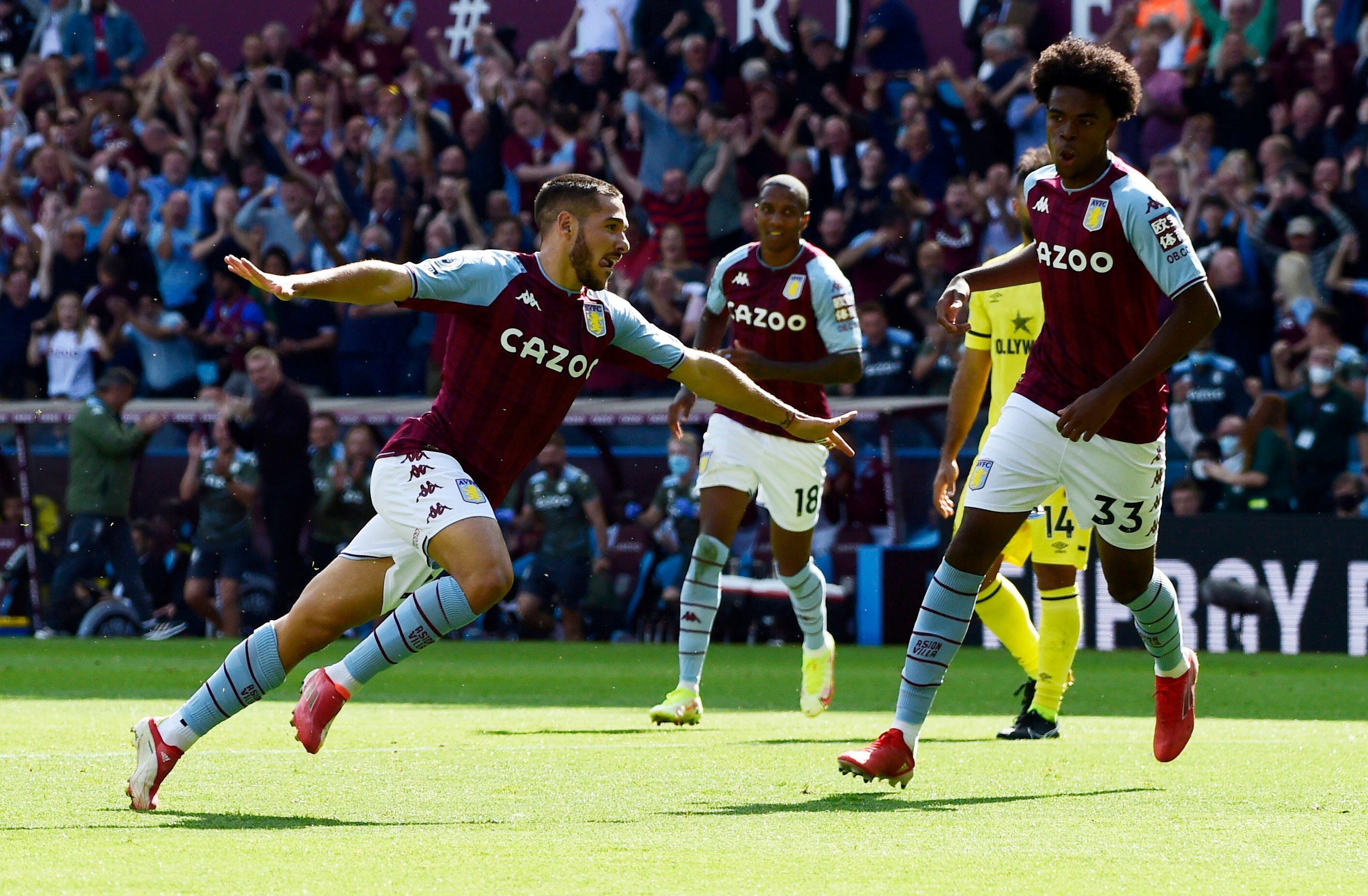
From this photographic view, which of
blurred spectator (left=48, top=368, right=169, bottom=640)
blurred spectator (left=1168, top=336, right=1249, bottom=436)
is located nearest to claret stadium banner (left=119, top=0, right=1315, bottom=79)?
blurred spectator (left=1168, top=336, right=1249, bottom=436)

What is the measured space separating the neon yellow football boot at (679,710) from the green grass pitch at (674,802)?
0.14 meters

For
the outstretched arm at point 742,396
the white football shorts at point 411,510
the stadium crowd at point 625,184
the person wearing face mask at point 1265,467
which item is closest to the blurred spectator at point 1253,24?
the stadium crowd at point 625,184

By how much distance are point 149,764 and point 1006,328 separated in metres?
4.54

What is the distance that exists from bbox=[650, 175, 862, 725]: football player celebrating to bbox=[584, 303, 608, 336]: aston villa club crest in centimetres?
297

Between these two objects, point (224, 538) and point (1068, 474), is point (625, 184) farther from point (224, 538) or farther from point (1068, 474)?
point (1068, 474)

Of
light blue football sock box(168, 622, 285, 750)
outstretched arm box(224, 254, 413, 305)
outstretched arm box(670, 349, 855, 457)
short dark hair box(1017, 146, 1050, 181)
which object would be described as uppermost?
short dark hair box(1017, 146, 1050, 181)

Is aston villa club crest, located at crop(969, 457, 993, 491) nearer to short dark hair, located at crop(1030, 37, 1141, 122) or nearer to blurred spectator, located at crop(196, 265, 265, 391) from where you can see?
short dark hair, located at crop(1030, 37, 1141, 122)

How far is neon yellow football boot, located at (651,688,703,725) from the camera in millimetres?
8797

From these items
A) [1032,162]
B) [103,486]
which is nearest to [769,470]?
[1032,162]

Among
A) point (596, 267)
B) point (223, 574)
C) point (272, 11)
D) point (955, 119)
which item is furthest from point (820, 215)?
point (596, 267)

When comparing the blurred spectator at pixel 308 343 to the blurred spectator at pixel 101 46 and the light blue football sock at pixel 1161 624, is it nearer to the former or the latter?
the blurred spectator at pixel 101 46

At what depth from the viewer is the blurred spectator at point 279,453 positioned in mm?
16375

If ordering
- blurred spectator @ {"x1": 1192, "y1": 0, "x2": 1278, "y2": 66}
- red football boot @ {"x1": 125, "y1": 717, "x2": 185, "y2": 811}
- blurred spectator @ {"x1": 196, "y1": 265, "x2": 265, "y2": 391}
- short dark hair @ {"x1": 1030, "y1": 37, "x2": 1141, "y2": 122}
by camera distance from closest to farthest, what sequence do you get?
1. red football boot @ {"x1": 125, "y1": 717, "x2": 185, "y2": 811}
2. short dark hair @ {"x1": 1030, "y1": 37, "x2": 1141, "y2": 122}
3. blurred spectator @ {"x1": 1192, "y1": 0, "x2": 1278, "y2": 66}
4. blurred spectator @ {"x1": 196, "y1": 265, "x2": 265, "y2": 391}

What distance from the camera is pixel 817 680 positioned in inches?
370
